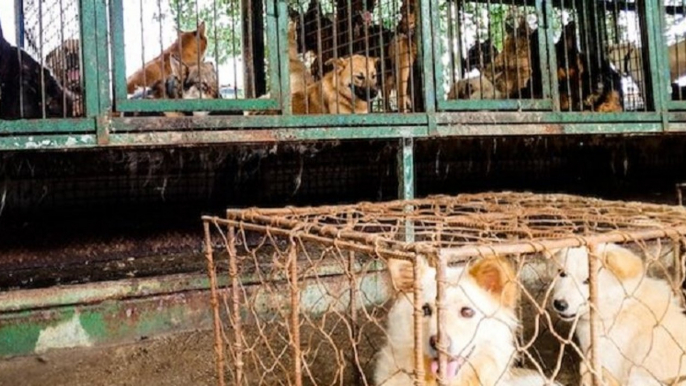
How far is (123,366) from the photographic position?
3871mm

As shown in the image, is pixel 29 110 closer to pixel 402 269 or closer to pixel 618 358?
pixel 402 269

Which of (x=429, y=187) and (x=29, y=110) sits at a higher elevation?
(x=29, y=110)

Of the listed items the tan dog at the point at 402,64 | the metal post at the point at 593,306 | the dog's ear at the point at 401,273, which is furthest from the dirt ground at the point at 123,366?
the tan dog at the point at 402,64

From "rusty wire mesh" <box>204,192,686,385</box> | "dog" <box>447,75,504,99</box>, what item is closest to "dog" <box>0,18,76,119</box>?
"rusty wire mesh" <box>204,192,686,385</box>

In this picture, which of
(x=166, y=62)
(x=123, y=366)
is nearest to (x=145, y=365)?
(x=123, y=366)

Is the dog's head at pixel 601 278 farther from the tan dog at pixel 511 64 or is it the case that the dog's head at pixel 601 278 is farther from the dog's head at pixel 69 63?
the tan dog at pixel 511 64

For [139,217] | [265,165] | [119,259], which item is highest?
[265,165]

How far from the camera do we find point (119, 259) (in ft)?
18.1

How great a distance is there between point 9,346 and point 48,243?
162 cm

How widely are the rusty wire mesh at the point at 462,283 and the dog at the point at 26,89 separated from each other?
2.05 meters

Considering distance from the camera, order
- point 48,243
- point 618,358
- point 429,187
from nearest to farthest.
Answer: point 618,358
point 48,243
point 429,187

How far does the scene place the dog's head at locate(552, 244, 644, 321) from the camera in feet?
9.18

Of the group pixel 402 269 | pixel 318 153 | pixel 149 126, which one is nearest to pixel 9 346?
pixel 149 126

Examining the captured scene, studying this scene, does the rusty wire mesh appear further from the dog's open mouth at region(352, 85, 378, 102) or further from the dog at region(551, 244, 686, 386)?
the dog's open mouth at region(352, 85, 378, 102)
